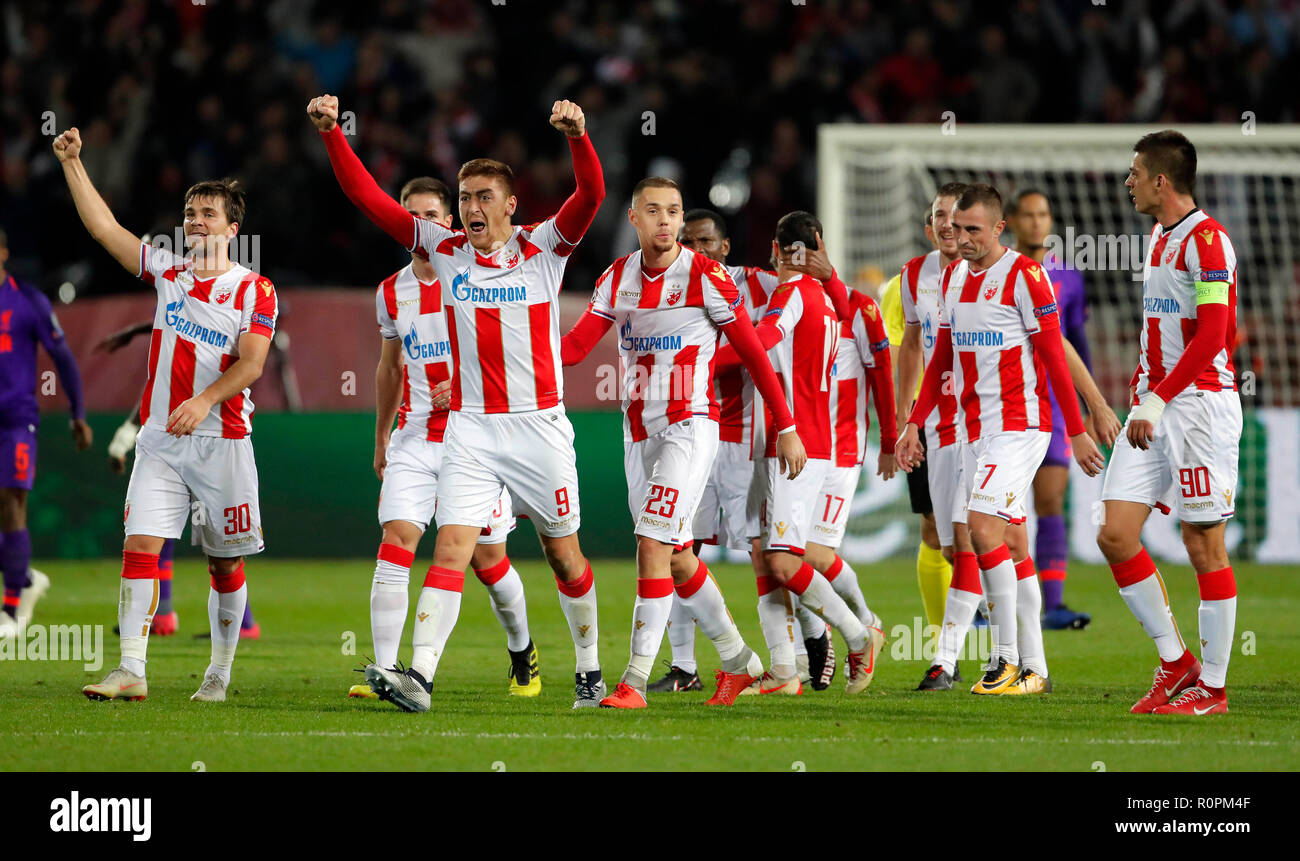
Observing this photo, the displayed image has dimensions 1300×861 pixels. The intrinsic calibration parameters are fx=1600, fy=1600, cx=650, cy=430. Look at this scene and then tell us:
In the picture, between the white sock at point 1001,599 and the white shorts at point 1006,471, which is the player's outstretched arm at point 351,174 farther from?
the white sock at point 1001,599

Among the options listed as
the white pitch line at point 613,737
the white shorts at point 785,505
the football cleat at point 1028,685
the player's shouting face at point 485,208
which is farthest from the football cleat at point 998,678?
the player's shouting face at point 485,208

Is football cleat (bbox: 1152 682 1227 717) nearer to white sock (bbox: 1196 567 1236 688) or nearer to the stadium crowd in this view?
white sock (bbox: 1196 567 1236 688)

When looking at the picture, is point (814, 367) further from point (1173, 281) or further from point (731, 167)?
point (731, 167)

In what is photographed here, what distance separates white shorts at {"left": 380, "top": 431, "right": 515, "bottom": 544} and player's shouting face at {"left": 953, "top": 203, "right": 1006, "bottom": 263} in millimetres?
2407

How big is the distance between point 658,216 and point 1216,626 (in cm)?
289

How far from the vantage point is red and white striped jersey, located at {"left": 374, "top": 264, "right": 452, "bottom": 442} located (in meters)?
7.65

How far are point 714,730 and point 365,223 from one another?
11157 millimetres

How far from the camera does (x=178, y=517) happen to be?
712 centimetres

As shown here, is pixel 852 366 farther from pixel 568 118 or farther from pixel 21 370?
pixel 21 370

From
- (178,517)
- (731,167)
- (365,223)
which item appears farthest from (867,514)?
(178,517)

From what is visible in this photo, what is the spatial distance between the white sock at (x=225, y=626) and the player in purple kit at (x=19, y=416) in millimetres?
3122

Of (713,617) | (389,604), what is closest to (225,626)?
(389,604)

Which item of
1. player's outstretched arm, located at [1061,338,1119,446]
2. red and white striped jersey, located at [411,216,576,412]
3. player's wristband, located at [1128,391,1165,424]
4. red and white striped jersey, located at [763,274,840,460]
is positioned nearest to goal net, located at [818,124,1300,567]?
red and white striped jersey, located at [763,274,840,460]

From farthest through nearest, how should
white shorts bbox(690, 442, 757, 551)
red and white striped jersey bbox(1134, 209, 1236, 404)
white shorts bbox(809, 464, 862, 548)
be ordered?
white shorts bbox(809, 464, 862, 548), white shorts bbox(690, 442, 757, 551), red and white striped jersey bbox(1134, 209, 1236, 404)
